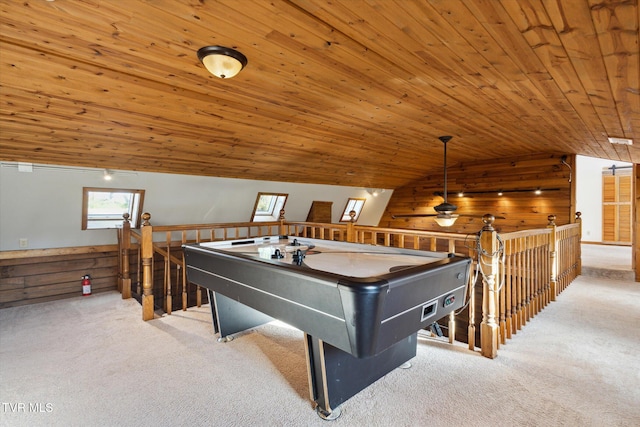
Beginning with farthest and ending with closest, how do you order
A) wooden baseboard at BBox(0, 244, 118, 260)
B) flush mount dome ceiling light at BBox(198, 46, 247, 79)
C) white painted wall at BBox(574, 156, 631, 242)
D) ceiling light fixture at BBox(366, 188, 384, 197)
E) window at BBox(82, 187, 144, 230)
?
white painted wall at BBox(574, 156, 631, 242), ceiling light fixture at BBox(366, 188, 384, 197), window at BBox(82, 187, 144, 230), wooden baseboard at BBox(0, 244, 118, 260), flush mount dome ceiling light at BBox(198, 46, 247, 79)

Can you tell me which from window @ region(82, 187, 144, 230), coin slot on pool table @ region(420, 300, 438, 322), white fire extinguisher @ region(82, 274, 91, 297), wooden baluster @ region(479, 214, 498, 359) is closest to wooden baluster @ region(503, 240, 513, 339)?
wooden baluster @ region(479, 214, 498, 359)

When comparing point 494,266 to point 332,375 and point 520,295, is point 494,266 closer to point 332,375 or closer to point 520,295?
point 520,295

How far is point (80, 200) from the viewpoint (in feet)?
13.4

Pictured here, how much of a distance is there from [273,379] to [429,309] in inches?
48.5

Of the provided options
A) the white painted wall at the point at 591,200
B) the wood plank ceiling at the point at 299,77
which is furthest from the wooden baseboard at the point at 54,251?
the white painted wall at the point at 591,200

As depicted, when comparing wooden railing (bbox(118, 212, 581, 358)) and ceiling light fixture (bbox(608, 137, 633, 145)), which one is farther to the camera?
ceiling light fixture (bbox(608, 137, 633, 145))

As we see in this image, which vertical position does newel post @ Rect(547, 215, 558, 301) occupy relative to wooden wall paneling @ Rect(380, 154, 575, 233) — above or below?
below

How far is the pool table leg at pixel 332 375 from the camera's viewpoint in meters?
1.76

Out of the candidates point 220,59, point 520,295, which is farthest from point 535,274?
point 220,59

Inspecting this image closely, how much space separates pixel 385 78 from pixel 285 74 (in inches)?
32.5

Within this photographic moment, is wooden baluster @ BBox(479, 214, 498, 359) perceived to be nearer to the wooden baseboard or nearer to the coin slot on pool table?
the coin slot on pool table

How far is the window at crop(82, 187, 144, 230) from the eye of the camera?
429cm

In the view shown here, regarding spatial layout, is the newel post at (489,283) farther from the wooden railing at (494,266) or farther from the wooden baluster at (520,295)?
the wooden baluster at (520,295)

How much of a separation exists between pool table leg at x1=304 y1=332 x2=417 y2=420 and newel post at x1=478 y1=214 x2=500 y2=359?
100 centimetres
